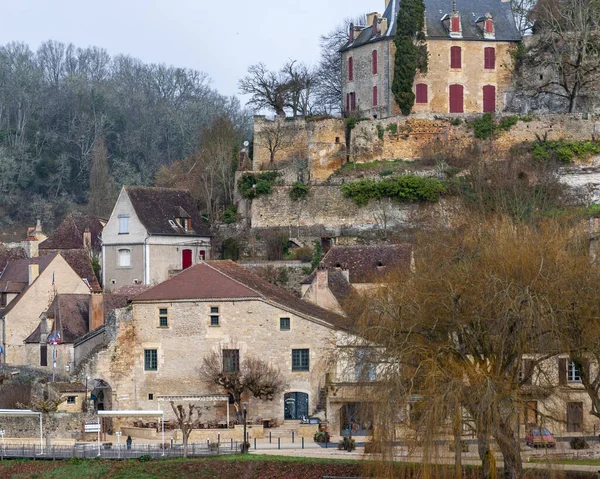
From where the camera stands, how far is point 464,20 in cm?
7062

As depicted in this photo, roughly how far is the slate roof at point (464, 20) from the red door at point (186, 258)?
15.5 m

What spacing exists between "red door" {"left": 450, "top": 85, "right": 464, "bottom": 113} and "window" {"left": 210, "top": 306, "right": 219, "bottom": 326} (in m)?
26.8

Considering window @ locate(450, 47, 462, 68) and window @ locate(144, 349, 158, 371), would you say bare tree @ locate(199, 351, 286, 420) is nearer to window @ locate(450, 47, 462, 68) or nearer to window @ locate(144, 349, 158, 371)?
window @ locate(144, 349, 158, 371)

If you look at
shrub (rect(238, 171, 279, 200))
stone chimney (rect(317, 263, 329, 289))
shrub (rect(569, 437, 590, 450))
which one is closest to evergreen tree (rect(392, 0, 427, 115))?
shrub (rect(238, 171, 279, 200))

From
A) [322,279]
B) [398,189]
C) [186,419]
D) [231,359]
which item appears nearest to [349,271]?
[322,279]

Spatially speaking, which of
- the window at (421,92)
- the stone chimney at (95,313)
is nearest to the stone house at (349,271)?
the stone chimney at (95,313)

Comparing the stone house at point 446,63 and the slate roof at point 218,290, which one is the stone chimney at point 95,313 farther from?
the stone house at point 446,63

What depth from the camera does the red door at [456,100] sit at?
68812 mm

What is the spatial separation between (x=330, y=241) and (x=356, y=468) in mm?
28082

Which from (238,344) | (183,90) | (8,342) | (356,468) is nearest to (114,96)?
(183,90)

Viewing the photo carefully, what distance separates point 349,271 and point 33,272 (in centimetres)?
1373

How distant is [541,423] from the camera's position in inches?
1293

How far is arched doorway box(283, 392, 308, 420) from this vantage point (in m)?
44.6

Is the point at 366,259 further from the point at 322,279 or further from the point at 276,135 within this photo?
the point at 276,135
